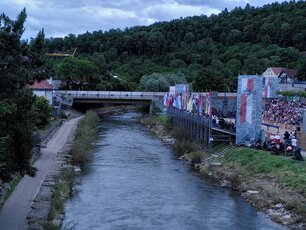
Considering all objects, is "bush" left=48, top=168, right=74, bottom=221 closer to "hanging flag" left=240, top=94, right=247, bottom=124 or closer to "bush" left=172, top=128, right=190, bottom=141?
"hanging flag" left=240, top=94, right=247, bottom=124

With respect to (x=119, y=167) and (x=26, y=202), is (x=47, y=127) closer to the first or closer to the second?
(x=119, y=167)

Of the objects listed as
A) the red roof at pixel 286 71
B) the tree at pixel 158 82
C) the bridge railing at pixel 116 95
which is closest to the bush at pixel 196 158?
the bridge railing at pixel 116 95

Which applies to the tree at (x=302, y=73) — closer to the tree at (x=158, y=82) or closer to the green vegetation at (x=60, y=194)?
the tree at (x=158, y=82)

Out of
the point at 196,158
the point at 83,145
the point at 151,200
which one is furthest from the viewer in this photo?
the point at 83,145

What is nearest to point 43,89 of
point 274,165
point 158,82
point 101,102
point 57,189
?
point 101,102

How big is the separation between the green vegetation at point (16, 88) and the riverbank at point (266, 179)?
14.8 m

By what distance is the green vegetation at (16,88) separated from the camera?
21266 mm

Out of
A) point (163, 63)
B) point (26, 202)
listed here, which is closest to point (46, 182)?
point (26, 202)

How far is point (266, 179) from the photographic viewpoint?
121 feet

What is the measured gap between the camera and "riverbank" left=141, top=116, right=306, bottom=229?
1185 inches

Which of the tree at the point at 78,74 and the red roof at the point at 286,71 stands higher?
the red roof at the point at 286,71

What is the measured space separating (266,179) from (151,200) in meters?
8.86

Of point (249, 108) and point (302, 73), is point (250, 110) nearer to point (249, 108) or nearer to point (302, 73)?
point (249, 108)

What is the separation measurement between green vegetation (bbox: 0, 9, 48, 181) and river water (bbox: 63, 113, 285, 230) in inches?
188
